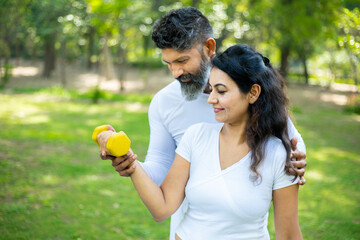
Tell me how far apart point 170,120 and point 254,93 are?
0.73 metres

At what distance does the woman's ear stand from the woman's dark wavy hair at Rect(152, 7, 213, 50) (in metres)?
0.65

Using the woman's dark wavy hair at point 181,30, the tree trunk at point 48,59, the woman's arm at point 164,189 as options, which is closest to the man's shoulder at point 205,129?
the woman's arm at point 164,189

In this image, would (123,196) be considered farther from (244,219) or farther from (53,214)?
(244,219)

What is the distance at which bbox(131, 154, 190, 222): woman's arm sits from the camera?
1820 millimetres

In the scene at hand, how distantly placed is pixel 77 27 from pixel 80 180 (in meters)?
12.7

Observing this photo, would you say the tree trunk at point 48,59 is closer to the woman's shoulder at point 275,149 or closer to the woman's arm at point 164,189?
the woman's arm at point 164,189

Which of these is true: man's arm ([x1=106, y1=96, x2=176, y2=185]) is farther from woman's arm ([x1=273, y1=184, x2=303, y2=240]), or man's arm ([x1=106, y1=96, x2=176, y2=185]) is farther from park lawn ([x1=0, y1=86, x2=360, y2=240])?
park lawn ([x1=0, y1=86, x2=360, y2=240])

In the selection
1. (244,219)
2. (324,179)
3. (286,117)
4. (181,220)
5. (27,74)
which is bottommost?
(27,74)

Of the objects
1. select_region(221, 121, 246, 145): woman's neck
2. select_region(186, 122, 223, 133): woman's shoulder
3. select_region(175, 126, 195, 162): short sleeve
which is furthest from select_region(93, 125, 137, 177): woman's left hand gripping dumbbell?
select_region(221, 121, 246, 145): woman's neck

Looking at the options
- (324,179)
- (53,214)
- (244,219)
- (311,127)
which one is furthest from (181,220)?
(311,127)

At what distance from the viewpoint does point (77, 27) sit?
17.1 m

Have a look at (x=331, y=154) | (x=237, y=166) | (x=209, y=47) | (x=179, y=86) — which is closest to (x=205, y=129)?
(x=237, y=166)

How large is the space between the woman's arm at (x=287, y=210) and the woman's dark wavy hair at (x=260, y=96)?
0.51ft

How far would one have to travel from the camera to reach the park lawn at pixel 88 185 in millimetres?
4652
